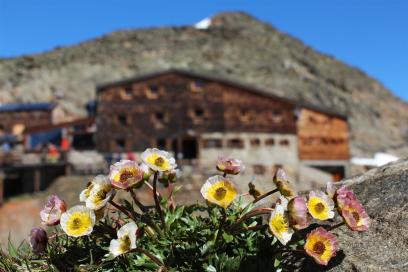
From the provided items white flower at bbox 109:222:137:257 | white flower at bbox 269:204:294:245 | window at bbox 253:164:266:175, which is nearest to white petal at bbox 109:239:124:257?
white flower at bbox 109:222:137:257

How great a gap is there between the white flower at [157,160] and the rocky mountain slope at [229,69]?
213 feet

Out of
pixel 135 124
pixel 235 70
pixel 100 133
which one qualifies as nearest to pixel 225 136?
pixel 135 124

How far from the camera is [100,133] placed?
147ft

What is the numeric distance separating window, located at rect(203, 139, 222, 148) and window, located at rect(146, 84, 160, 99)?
637 cm

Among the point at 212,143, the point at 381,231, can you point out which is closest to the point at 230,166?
the point at 381,231

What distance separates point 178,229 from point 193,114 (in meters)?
41.5

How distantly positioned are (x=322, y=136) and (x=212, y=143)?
11.8m

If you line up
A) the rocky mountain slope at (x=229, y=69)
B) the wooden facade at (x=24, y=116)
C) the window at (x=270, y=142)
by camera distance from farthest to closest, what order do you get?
the rocky mountain slope at (x=229, y=69)
the wooden facade at (x=24, y=116)
the window at (x=270, y=142)

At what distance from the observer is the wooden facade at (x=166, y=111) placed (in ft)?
145

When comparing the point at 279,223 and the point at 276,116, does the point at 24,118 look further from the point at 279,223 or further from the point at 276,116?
the point at 279,223

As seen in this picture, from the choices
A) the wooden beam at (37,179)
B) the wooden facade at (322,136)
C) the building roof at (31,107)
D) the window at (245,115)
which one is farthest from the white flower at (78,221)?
the building roof at (31,107)

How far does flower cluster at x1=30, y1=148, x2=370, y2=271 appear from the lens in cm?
254

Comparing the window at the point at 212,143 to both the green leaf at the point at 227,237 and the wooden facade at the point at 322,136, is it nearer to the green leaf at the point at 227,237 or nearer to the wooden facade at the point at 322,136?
the wooden facade at the point at 322,136

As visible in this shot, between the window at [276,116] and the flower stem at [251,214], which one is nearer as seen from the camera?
the flower stem at [251,214]
